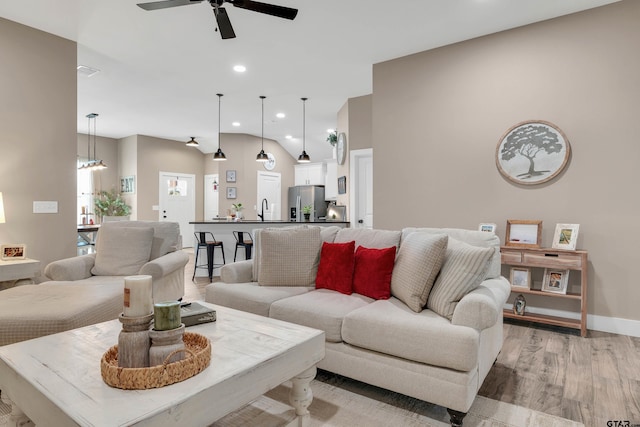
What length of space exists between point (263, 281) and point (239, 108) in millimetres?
4660

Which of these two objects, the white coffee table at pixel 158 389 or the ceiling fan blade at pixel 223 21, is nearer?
the white coffee table at pixel 158 389

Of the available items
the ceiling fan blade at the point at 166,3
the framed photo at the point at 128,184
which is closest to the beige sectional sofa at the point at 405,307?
the ceiling fan blade at the point at 166,3

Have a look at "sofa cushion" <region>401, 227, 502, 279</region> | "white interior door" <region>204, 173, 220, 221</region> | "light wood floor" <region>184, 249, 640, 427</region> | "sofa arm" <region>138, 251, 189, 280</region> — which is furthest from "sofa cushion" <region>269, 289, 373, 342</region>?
"white interior door" <region>204, 173, 220, 221</region>

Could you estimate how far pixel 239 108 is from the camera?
6559mm

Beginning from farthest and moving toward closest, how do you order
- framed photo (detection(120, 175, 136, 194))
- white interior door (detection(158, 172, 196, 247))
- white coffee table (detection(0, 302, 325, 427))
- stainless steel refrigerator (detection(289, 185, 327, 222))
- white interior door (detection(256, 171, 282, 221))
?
white interior door (detection(158, 172, 196, 247)) → white interior door (detection(256, 171, 282, 221)) → stainless steel refrigerator (detection(289, 185, 327, 222)) → framed photo (detection(120, 175, 136, 194)) → white coffee table (detection(0, 302, 325, 427))

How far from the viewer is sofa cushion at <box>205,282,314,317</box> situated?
245 centimetres

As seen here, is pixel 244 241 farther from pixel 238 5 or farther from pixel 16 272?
pixel 238 5

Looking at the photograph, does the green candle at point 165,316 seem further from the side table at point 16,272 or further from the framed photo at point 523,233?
the framed photo at point 523,233

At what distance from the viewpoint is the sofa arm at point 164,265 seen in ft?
9.80

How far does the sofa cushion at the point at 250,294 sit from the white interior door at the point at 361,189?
10.6 feet

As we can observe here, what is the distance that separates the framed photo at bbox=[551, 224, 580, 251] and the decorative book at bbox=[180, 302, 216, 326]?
123 inches

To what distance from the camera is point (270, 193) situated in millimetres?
9305

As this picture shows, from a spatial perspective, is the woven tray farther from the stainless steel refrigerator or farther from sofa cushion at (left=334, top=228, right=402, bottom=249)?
the stainless steel refrigerator

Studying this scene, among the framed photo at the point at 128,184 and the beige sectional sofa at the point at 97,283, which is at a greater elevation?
the framed photo at the point at 128,184
